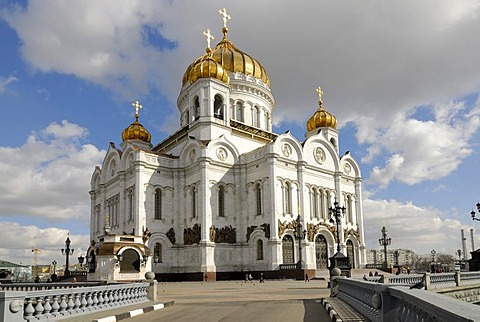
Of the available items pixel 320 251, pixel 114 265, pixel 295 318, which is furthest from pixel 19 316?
pixel 320 251

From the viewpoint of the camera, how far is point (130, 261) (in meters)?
32.2

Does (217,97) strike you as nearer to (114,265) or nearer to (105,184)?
(105,184)

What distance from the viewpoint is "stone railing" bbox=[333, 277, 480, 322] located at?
128 inches

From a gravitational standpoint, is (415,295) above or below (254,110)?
below

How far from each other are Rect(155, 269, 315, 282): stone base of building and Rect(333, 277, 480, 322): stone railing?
79.7 ft

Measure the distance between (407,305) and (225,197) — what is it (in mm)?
36395

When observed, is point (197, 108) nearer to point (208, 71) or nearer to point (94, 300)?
point (208, 71)

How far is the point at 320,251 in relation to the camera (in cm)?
4259

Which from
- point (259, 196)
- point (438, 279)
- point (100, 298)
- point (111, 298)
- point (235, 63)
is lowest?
point (438, 279)

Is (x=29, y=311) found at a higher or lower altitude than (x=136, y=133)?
lower

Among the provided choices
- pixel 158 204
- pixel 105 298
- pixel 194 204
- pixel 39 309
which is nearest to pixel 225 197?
pixel 194 204

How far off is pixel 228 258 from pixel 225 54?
22.8 m

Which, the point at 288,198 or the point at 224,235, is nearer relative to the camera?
the point at 224,235

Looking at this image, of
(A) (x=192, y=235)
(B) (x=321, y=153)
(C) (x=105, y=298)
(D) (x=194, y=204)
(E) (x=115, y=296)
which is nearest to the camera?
(C) (x=105, y=298)
